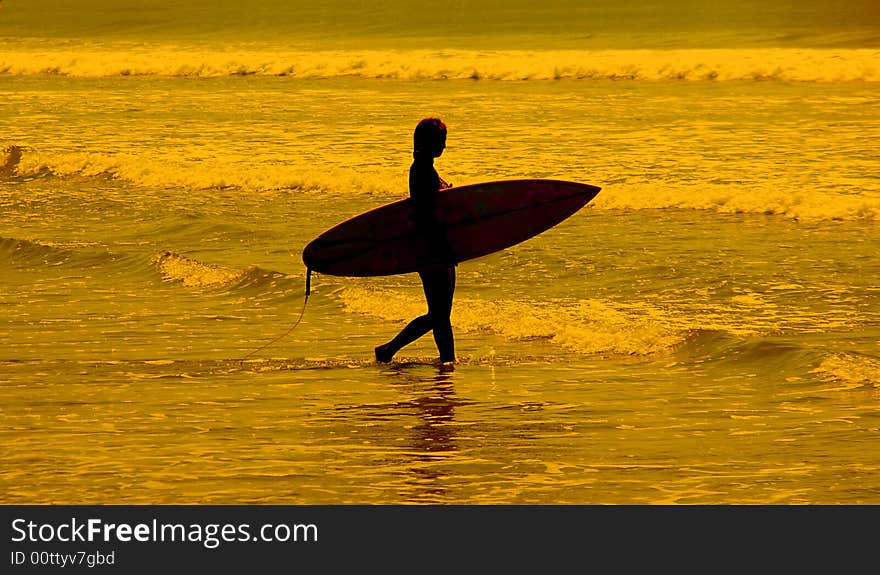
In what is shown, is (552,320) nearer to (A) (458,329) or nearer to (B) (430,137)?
(A) (458,329)

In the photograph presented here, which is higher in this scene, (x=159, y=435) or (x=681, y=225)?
(x=681, y=225)

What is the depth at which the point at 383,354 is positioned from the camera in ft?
37.3

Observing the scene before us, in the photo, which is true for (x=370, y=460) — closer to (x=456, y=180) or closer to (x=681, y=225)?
(x=681, y=225)

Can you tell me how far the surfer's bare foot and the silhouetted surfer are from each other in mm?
205

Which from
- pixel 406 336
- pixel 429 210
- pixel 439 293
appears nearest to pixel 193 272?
pixel 406 336

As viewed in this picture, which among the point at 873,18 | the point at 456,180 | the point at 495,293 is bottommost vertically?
the point at 495,293

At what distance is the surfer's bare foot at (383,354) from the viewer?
11.3 m

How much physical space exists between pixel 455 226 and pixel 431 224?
728 mm

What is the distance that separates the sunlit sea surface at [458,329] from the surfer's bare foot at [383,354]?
0.09 m

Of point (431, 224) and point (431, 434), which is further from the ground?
point (431, 224)

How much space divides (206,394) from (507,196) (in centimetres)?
254

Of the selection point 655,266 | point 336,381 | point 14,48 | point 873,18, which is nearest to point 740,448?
point 336,381

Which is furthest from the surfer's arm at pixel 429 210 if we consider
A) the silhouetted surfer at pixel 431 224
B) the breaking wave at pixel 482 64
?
the breaking wave at pixel 482 64

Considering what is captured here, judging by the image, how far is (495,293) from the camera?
15125 millimetres
